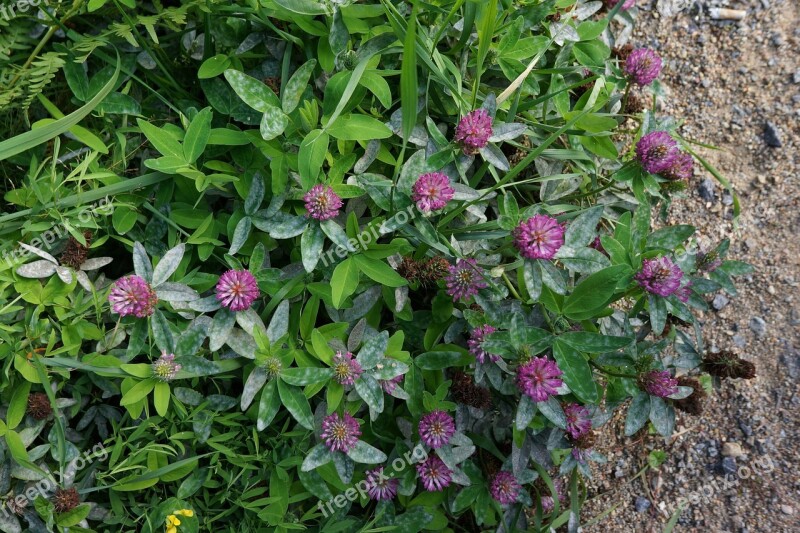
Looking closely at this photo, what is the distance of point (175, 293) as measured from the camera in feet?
5.99

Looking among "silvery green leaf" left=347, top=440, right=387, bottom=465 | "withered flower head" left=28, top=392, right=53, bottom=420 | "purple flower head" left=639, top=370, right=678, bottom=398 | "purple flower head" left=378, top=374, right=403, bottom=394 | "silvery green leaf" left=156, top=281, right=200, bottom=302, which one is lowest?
"silvery green leaf" left=347, top=440, right=387, bottom=465

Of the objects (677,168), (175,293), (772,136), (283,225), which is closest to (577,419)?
(677,168)

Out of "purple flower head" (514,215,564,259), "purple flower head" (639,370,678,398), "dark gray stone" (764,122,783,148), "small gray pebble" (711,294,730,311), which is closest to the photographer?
"purple flower head" (514,215,564,259)

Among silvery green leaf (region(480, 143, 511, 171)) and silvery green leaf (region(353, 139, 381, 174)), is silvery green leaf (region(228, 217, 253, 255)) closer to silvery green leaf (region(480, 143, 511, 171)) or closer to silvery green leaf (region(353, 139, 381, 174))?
silvery green leaf (region(353, 139, 381, 174))

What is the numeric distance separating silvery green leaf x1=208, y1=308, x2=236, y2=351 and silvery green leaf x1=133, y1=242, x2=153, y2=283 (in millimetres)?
235

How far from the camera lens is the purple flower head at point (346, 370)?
1812mm

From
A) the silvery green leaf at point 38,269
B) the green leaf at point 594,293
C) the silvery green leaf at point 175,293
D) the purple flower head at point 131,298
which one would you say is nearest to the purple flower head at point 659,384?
the green leaf at point 594,293

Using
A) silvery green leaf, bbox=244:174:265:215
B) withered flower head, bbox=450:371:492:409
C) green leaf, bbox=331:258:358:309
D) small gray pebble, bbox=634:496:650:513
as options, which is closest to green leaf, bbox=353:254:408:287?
green leaf, bbox=331:258:358:309

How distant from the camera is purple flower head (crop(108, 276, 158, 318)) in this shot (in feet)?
5.65

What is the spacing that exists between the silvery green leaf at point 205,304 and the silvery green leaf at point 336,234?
0.39 metres

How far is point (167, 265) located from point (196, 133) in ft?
1.33

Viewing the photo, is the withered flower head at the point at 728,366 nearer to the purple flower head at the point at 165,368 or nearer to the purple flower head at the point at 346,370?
the purple flower head at the point at 346,370

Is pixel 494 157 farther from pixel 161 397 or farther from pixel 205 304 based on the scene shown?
pixel 161 397

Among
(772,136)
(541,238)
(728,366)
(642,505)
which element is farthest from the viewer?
(772,136)
